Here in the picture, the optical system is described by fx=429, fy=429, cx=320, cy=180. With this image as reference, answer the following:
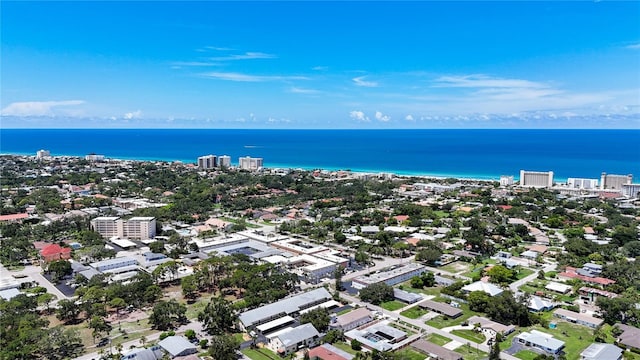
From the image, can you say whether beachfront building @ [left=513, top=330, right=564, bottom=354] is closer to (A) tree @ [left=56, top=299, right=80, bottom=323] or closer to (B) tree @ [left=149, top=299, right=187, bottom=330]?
(B) tree @ [left=149, top=299, right=187, bottom=330]

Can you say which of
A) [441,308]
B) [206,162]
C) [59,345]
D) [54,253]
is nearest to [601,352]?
[441,308]

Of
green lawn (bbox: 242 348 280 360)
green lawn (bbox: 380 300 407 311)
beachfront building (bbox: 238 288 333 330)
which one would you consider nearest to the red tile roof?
beachfront building (bbox: 238 288 333 330)

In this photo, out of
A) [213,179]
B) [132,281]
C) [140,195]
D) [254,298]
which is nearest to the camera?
[254,298]

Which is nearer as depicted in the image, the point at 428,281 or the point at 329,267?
the point at 428,281

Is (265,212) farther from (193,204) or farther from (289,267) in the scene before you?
(289,267)

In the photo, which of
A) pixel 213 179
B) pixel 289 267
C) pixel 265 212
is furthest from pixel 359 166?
pixel 289 267

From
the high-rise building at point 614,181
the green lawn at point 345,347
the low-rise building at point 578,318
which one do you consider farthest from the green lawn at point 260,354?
the high-rise building at point 614,181
